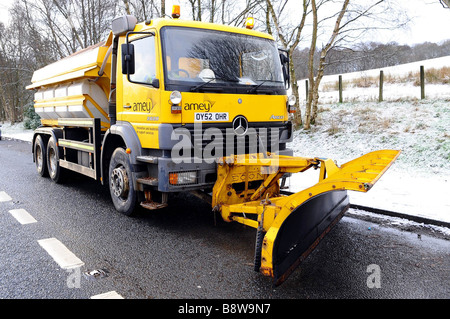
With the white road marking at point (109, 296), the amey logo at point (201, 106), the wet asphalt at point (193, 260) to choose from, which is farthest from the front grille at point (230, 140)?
the white road marking at point (109, 296)

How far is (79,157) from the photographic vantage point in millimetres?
6957

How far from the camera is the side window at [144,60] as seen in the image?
15.9 feet

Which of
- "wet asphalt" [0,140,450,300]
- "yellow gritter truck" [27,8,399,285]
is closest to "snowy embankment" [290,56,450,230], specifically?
"wet asphalt" [0,140,450,300]

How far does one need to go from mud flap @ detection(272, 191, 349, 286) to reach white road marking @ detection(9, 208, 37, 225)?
12.6ft

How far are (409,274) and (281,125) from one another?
2.78 meters

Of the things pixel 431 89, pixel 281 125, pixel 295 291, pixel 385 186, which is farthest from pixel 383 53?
pixel 295 291

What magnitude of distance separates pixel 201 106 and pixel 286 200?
5.69ft

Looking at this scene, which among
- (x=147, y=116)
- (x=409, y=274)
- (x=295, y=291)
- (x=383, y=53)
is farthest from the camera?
(x=383, y=53)

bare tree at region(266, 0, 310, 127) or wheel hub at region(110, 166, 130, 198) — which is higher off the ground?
bare tree at region(266, 0, 310, 127)

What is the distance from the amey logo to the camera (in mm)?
4708

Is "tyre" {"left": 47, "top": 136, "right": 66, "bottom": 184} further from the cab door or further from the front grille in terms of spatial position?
the front grille

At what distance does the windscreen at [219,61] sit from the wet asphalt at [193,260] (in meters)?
1.91
